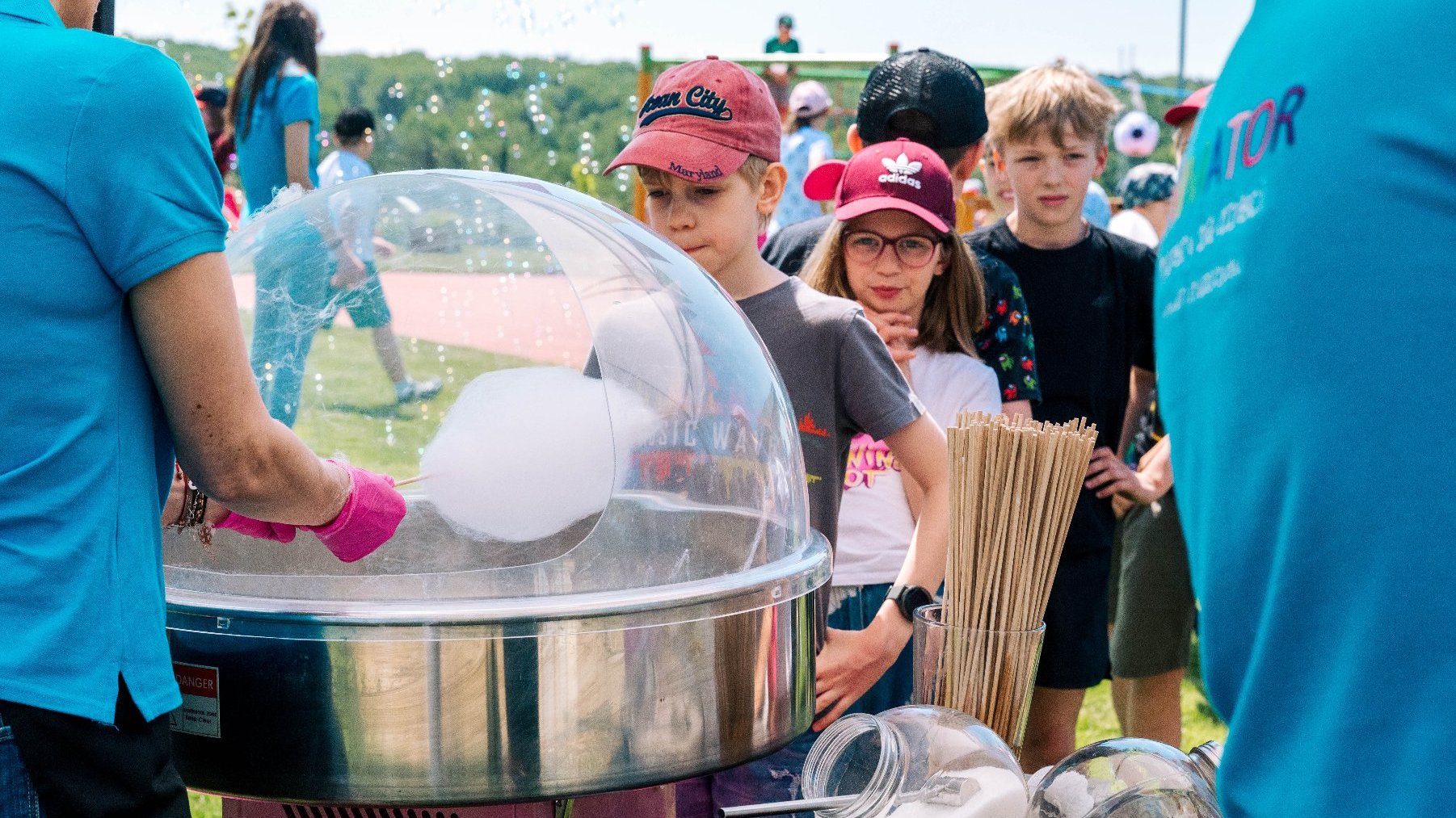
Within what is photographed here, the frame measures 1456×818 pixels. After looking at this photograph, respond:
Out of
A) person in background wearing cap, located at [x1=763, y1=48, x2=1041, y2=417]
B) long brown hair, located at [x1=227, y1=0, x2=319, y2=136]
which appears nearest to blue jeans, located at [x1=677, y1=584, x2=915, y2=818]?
person in background wearing cap, located at [x1=763, y1=48, x2=1041, y2=417]

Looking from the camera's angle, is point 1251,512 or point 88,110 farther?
point 88,110

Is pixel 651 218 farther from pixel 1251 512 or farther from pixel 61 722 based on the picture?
pixel 1251 512

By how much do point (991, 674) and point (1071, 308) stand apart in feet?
5.13

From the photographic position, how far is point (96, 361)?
1.09 metres

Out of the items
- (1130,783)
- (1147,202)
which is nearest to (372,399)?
(1130,783)

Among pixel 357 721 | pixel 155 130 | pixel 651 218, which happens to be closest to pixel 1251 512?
pixel 357 721

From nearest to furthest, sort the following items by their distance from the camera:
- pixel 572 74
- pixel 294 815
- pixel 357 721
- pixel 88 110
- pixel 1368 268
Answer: pixel 1368 268, pixel 88 110, pixel 357 721, pixel 294 815, pixel 572 74

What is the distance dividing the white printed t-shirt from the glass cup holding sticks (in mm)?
689

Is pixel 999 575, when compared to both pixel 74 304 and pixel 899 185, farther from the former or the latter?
pixel 899 185

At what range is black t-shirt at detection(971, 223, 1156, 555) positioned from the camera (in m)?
2.81

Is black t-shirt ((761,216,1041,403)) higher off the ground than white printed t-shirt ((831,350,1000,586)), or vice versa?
black t-shirt ((761,216,1041,403))

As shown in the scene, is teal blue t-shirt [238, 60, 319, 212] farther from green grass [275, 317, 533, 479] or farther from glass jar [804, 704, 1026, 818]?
glass jar [804, 704, 1026, 818]

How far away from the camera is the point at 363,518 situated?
1.29 meters

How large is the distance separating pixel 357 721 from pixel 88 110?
1.80 ft
